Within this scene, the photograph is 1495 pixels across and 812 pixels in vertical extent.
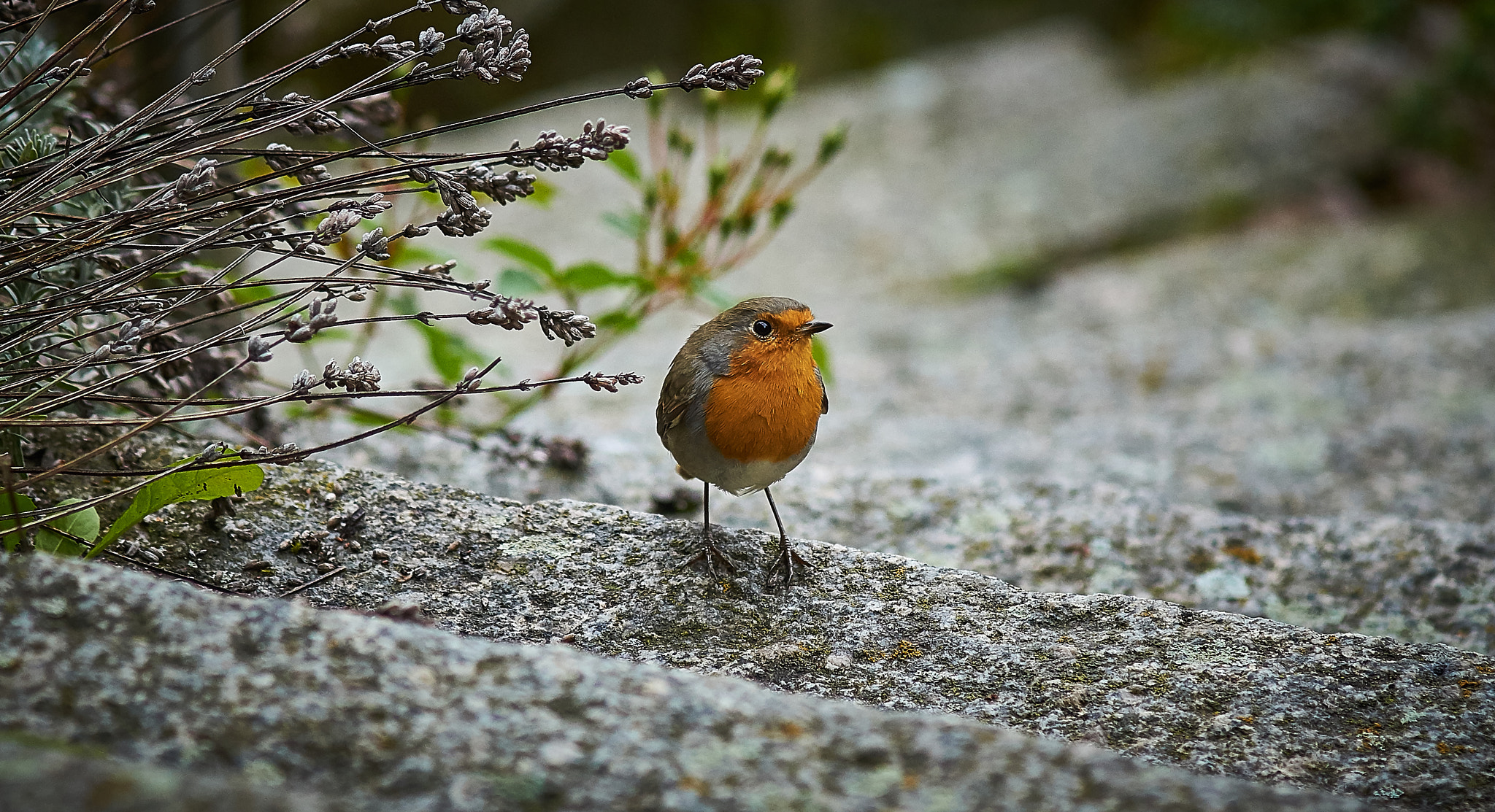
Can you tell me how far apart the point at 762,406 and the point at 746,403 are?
0.04 metres

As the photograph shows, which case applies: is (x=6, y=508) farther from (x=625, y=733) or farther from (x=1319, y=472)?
(x=1319, y=472)

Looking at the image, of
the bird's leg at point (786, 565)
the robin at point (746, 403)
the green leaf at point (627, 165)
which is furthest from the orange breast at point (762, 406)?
the green leaf at point (627, 165)

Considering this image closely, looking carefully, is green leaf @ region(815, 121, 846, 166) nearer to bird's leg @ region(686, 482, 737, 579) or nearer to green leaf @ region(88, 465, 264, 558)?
bird's leg @ region(686, 482, 737, 579)

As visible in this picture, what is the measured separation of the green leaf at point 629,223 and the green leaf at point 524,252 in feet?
0.71

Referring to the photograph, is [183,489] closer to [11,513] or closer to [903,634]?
[11,513]

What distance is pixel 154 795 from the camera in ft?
3.38

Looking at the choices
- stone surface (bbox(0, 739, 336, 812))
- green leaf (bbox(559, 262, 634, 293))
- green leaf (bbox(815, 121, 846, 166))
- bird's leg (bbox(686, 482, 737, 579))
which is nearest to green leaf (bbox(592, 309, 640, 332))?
green leaf (bbox(559, 262, 634, 293))

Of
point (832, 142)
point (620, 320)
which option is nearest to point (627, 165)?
point (620, 320)

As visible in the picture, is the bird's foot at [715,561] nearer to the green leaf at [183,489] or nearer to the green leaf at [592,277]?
Answer: the green leaf at [183,489]

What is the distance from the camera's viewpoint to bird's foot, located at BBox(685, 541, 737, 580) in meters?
2.19

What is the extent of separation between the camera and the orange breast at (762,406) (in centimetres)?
228

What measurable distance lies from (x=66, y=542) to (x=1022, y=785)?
1.61 meters

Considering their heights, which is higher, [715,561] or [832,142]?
[832,142]

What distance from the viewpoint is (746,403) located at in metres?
2.30
